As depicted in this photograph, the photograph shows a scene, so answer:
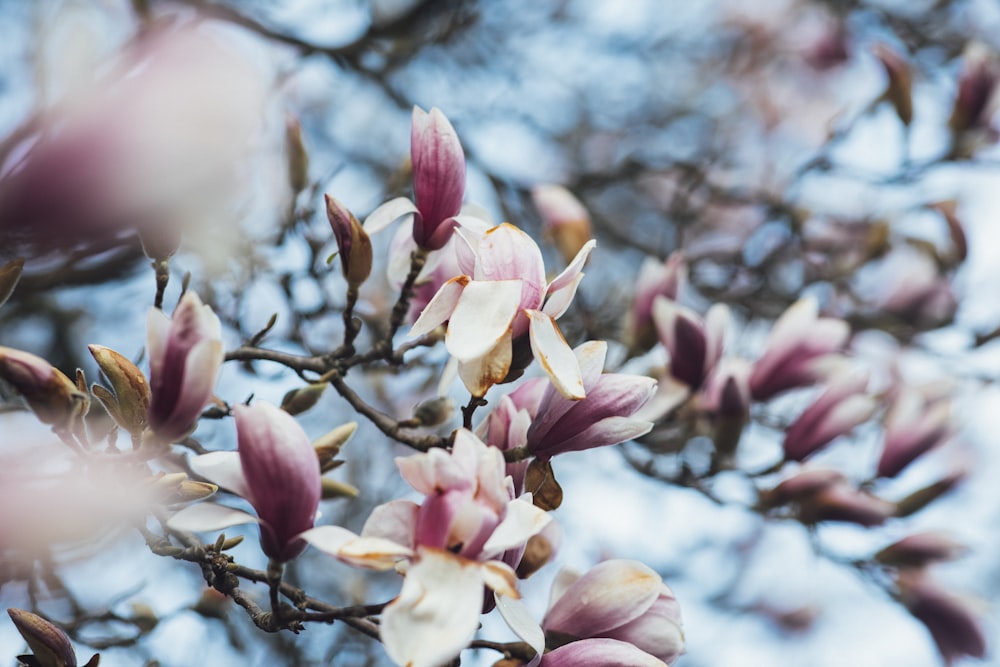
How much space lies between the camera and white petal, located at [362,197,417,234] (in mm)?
759

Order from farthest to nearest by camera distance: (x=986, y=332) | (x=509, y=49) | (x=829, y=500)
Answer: (x=509, y=49) < (x=986, y=332) < (x=829, y=500)

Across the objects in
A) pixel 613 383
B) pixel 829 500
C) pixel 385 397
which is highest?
pixel 613 383

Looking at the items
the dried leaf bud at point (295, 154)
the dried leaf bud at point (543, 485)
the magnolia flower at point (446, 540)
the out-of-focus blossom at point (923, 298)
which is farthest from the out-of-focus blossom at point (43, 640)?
the out-of-focus blossom at point (923, 298)

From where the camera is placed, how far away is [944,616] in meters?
1.20

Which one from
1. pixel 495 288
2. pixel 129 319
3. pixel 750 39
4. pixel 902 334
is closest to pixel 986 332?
pixel 902 334

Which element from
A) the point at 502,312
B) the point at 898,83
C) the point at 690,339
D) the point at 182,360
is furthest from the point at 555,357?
the point at 898,83

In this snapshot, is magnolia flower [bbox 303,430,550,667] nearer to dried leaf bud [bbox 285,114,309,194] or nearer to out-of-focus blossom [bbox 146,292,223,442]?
out-of-focus blossom [bbox 146,292,223,442]

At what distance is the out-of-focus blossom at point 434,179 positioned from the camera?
0.74m

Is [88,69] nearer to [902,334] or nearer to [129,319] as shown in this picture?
[129,319]

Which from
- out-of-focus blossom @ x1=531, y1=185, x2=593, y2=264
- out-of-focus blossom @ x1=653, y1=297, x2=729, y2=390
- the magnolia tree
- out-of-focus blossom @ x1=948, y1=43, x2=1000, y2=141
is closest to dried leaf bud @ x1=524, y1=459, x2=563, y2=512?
the magnolia tree

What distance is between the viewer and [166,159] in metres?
0.33

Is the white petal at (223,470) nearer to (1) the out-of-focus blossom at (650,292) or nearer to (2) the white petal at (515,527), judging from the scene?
(2) the white petal at (515,527)

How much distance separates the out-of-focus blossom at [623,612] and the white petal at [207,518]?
27 cm

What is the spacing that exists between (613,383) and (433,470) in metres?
0.18
